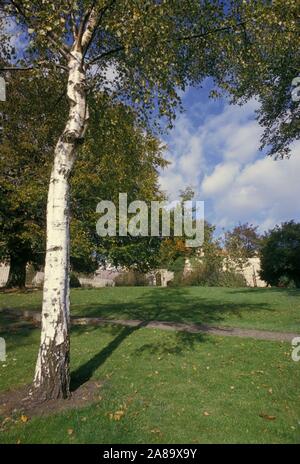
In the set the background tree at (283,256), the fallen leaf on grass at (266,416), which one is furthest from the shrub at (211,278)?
the fallen leaf on grass at (266,416)

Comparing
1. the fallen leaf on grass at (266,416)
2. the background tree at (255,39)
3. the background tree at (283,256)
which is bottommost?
the fallen leaf on grass at (266,416)

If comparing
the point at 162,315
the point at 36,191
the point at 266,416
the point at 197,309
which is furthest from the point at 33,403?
the point at 36,191

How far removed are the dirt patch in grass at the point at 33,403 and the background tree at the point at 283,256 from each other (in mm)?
23010

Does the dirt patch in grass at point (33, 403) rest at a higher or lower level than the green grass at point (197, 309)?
lower

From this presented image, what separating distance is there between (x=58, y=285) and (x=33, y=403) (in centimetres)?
175

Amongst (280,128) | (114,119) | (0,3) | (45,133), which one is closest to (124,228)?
(45,133)

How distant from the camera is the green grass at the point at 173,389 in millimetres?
4809

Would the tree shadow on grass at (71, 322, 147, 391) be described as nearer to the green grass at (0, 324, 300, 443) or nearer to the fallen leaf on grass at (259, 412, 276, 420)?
the green grass at (0, 324, 300, 443)

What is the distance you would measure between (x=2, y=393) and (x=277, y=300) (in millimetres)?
12961

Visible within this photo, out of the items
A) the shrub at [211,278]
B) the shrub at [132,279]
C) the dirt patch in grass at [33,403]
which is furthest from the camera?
the shrub at [132,279]

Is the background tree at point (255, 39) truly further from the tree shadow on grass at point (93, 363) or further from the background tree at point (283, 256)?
the background tree at point (283, 256)

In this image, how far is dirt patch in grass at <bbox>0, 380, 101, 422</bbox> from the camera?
216 inches

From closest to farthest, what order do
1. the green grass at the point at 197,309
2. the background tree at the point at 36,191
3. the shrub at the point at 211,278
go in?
the green grass at the point at 197,309 < the background tree at the point at 36,191 < the shrub at the point at 211,278

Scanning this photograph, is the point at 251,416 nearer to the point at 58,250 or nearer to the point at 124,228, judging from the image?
the point at 58,250
